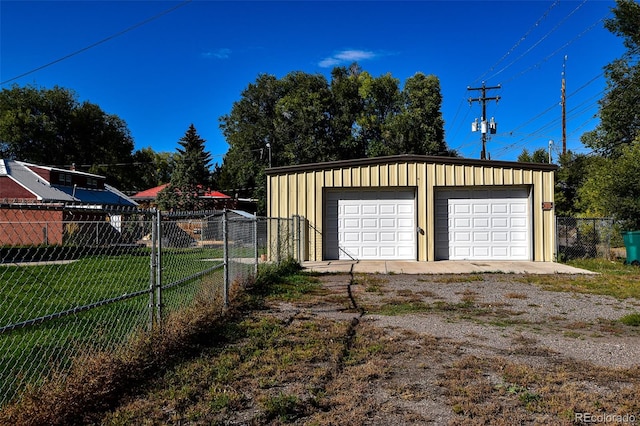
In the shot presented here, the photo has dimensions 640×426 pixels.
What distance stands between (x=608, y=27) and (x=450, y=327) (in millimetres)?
28086

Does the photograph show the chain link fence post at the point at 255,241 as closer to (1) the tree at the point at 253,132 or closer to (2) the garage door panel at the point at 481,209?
(2) the garage door panel at the point at 481,209

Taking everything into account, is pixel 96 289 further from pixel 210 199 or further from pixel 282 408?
pixel 210 199

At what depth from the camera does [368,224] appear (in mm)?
14906

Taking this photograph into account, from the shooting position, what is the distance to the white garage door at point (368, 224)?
48.3ft

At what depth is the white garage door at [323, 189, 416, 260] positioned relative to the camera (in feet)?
48.3

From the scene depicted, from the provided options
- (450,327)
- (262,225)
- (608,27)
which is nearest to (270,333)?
(450,327)

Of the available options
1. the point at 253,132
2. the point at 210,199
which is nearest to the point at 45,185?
the point at 210,199

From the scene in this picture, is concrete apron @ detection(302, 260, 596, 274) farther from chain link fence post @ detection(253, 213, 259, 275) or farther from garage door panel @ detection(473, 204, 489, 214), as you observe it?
chain link fence post @ detection(253, 213, 259, 275)

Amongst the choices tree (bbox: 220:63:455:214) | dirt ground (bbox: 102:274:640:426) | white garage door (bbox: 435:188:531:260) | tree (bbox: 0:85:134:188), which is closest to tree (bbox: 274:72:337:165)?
tree (bbox: 220:63:455:214)

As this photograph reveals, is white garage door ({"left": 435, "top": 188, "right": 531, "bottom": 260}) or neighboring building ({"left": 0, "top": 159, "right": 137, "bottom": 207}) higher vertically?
neighboring building ({"left": 0, "top": 159, "right": 137, "bottom": 207})

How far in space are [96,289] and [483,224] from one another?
36.5ft

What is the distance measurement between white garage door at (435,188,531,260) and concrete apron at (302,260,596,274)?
627mm

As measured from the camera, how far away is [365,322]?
626 centimetres

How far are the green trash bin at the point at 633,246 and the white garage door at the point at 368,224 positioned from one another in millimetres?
6253
